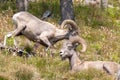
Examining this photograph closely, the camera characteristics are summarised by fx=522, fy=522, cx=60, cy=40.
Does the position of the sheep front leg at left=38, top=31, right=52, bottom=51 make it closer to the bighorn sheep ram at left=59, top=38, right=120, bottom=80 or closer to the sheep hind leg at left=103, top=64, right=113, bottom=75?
the bighorn sheep ram at left=59, top=38, right=120, bottom=80

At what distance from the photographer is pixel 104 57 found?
16.5 metres

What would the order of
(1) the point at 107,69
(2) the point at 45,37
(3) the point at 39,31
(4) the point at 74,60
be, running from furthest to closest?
(3) the point at 39,31
(2) the point at 45,37
(4) the point at 74,60
(1) the point at 107,69

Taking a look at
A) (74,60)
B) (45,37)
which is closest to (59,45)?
(45,37)

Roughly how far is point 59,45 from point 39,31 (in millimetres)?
1479

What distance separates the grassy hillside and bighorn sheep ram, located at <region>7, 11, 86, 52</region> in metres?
0.29

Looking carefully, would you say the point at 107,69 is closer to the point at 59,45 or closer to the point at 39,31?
the point at 39,31

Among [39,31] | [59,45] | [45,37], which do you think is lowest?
[59,45]

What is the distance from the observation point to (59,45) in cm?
1722

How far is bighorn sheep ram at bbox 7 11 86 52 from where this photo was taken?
1568cm

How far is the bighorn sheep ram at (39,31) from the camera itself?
15.7 metres

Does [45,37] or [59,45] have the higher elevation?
[45,37]

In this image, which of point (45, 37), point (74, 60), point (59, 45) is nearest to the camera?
point (74, 60)

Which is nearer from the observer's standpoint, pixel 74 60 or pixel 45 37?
pixel 74 60

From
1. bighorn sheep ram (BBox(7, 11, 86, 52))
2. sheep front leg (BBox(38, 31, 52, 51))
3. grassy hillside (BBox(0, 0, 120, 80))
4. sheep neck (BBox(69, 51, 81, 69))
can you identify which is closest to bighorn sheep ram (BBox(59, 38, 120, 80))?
sheep neck (BBox(69, 51, 81, 69))
